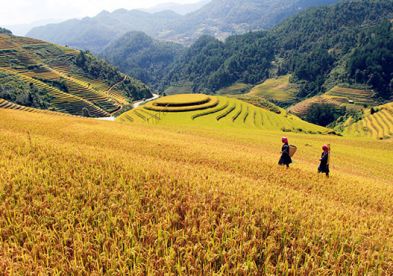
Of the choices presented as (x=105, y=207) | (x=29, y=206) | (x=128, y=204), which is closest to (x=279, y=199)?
(x=128, y=204)

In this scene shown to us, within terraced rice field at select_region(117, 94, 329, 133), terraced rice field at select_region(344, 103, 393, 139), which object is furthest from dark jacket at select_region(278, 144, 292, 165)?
terraced rice field at select_region(344, 103, 393, 139)

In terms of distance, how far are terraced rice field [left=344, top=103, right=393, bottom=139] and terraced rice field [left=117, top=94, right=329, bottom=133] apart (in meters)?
13.9

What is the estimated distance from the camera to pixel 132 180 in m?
10.6

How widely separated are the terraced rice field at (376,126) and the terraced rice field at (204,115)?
1393cm

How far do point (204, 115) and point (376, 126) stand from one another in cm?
7276

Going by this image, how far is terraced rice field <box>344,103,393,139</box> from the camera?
106m

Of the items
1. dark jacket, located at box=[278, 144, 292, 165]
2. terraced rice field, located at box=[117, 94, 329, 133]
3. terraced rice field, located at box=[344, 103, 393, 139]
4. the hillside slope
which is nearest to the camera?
dark jacket, located at box=[278, 144, 292, 165]

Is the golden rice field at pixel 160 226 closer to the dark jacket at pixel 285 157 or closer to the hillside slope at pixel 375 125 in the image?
the dark jacket at pixel 285 157

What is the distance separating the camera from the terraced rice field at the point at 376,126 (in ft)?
347

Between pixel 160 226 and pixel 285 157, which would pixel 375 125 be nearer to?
pixel 285 157

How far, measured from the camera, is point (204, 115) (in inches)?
4294

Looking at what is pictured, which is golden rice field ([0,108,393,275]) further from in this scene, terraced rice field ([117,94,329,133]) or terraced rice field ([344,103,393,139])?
terraced rice field ([344,103,393,139])

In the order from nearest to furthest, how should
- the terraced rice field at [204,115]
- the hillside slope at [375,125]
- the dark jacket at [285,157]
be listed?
the dark jacket at [285,157]
the terraced rice field at [204,115]
the hillside slope at [375,125]

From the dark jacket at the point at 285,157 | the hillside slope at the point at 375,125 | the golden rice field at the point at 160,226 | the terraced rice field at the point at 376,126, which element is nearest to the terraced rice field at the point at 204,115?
the terraced rice field at the point at 376,126
